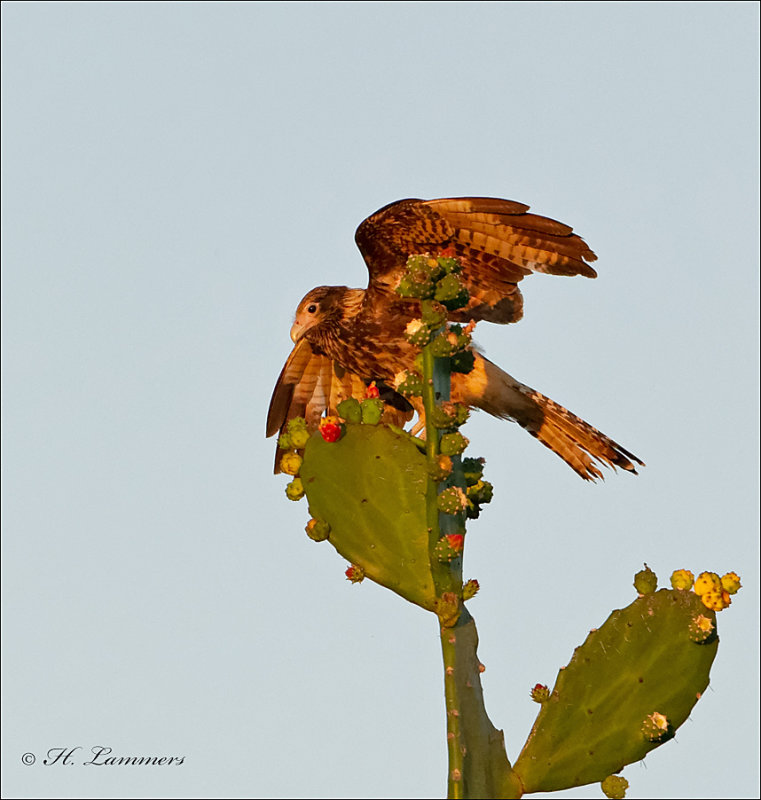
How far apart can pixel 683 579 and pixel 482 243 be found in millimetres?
2884

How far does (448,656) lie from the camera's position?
4.30m

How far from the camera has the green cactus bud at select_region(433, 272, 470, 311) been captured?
15.0 feet

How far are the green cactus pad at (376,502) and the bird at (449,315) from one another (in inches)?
68.3

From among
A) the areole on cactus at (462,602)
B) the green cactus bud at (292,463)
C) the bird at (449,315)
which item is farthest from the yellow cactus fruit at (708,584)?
the bird at (449,315)

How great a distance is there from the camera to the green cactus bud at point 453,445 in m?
4.45

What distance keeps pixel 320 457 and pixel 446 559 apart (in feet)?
2.24

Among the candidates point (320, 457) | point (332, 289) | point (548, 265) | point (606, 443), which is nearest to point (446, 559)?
point (320, 457)

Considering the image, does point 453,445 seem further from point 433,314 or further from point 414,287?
point 414,287

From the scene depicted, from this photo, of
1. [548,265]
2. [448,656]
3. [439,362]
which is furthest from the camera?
[548,265]

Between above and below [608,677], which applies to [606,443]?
above

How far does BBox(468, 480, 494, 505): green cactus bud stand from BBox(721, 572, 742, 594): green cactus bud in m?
1.02

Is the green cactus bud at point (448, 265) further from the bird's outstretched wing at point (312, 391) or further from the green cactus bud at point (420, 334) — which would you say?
the bird's outstretched wing at point (312, 391)

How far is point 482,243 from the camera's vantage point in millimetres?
6734

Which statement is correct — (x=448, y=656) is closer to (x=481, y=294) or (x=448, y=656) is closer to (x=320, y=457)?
(x=320, y=457)
